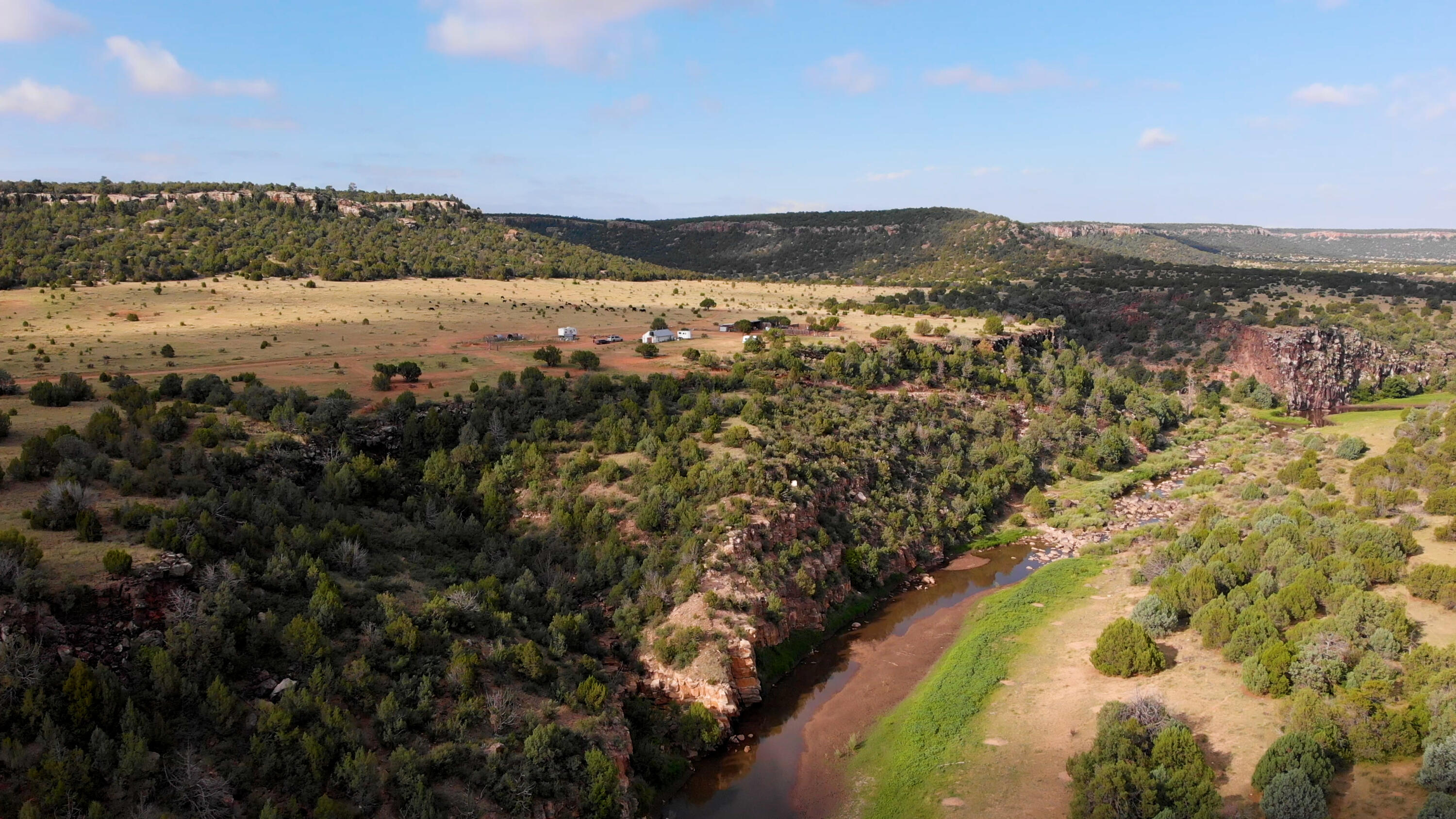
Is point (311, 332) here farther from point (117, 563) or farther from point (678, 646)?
point (678, 646)

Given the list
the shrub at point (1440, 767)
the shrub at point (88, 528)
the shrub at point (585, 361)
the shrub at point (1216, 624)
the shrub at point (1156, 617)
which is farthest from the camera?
the shrub at point (585, 361)

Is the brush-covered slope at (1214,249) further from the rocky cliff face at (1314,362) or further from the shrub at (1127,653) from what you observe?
the shrub at (1127,653)

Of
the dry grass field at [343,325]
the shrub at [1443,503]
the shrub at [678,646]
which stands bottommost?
the shrub at [678,646]

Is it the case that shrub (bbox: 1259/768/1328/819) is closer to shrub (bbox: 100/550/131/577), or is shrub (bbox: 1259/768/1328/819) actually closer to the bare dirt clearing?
Result: the bare dirt clearing

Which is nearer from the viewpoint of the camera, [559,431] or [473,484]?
[473,484]

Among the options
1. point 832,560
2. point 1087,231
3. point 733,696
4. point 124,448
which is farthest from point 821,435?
point 1087,231

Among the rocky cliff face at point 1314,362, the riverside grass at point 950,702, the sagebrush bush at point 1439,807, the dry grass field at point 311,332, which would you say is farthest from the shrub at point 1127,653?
the rocky cliff face at point 1314,362

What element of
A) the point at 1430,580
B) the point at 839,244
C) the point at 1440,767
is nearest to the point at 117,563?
the point at 1440,767

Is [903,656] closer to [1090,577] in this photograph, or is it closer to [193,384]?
[1090,577]
